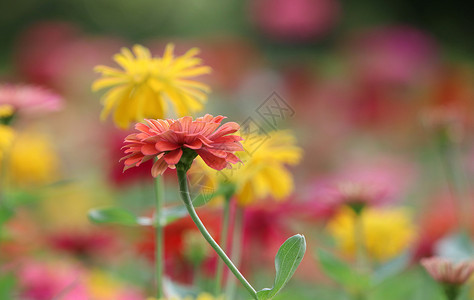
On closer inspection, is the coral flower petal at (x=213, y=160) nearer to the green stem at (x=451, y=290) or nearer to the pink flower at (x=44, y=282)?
the green stem at (x=451, y=290)

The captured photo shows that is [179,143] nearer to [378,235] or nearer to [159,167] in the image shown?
[159,167]

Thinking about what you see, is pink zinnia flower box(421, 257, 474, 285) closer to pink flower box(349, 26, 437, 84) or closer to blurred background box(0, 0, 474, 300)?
blurred background box(0, 0, 474, 300)

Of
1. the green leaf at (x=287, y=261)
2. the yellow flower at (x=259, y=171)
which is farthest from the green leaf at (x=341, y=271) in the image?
the green leaf at (x=287, y=261)

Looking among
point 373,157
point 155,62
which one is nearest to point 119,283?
point 155,62

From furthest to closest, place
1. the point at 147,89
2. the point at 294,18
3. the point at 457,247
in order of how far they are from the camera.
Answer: the point at 294,18 → the point at 457,247 → the point at 147,89

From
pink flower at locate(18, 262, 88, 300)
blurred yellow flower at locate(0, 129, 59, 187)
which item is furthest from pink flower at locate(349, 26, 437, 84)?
pink flower at locate(18, 262, 88, 300)

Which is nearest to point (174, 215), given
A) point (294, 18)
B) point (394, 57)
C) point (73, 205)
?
point (73, 205)

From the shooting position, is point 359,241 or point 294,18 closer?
point 359,241

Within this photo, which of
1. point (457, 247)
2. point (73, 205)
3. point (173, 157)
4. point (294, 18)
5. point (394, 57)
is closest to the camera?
point (173, 157)
